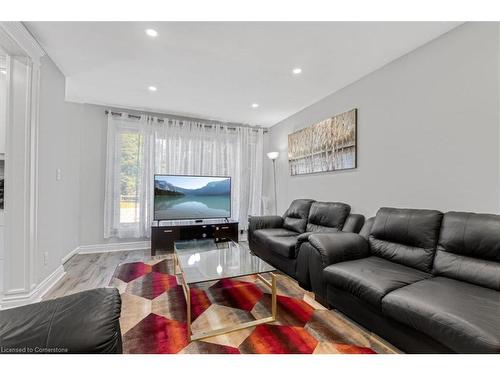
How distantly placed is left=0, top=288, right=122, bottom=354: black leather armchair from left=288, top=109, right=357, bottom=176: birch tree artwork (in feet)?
9.20

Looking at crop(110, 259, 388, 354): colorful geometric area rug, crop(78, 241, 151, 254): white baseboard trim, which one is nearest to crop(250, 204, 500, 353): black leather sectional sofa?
crop(110, 259, 388, 354): colorful geometric area rug

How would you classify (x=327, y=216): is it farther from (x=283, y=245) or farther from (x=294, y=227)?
(x=283, y=245)

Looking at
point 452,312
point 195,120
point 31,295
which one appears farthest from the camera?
point 195,120

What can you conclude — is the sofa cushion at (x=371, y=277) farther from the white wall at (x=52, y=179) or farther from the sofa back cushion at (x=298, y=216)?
the white wall at (x=52, y=179)

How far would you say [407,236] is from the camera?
6.29 ft

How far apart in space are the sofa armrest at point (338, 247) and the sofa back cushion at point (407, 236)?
0.15 m

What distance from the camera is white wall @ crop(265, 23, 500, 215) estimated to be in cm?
173

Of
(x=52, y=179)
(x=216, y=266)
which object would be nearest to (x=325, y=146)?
(x=216, y=266)

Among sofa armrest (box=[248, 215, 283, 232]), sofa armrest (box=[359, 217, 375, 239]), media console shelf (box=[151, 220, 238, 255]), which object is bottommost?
media console shelf (box=[151, 220, 238, 255])

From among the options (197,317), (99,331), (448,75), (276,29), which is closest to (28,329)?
(99,331)

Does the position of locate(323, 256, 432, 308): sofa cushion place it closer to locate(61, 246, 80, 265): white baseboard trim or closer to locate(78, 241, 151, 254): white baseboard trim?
locate(78, 241, 151, 254): white baseboard trim

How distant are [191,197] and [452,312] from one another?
3.49 m
